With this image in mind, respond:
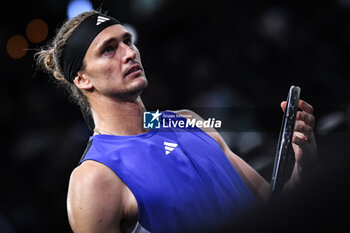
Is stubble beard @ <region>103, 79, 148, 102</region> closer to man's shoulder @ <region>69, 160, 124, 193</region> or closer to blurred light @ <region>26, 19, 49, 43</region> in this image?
man's shoulder @ <region>69, 160, 124, 193</region>

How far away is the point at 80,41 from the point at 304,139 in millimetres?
678

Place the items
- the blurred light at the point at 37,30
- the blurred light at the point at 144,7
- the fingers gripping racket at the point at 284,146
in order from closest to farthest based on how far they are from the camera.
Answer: the fingers gripping racket at the point at 284,146, the blurred light at the point at 37,30, the blurred light at the point at 144,7

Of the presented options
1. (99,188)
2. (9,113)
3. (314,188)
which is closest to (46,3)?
(9,113)

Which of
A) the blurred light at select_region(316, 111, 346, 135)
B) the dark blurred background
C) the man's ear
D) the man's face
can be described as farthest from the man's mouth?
the dark blurred background

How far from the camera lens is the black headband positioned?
41.4 inches

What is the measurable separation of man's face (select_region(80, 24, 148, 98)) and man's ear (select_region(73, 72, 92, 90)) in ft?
0.05

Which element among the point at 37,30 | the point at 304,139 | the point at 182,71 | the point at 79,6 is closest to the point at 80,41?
the point at 79,6

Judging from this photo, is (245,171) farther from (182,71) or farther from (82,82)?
(182,71)

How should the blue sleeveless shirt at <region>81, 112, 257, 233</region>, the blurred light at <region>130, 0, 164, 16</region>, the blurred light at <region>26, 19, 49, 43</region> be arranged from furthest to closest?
the blurred light at <region>130, 0, 164, 16</region> → the blurred light at <region>26, 19, 49, 43</region> → the blue sleeveless shirt at <region>81, 112, 257, 233</region>

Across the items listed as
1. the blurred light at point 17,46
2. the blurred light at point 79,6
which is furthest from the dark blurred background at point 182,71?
the blurred light at point 79,6

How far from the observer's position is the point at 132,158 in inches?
38.2

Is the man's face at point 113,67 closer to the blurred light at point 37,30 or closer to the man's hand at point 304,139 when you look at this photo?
the man's hand at point 304,139

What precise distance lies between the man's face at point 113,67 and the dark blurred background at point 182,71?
0.78 m

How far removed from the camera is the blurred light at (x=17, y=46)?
1793 mm
